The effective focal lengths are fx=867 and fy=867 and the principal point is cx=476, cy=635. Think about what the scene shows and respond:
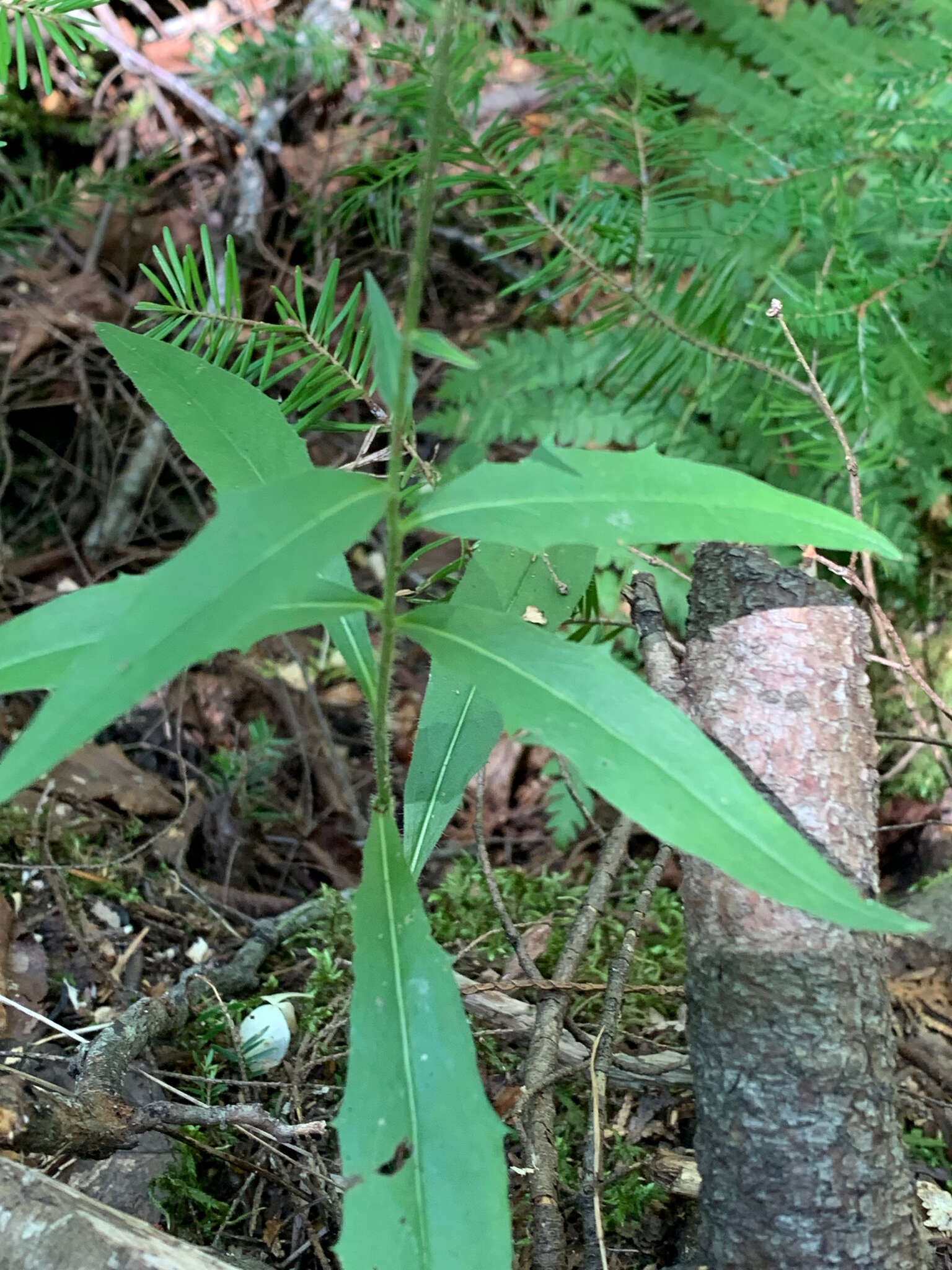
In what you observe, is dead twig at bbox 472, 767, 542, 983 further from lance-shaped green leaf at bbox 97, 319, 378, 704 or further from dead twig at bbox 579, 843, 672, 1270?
lance-shaped green leaf at bbox 97, 319, 378, 704

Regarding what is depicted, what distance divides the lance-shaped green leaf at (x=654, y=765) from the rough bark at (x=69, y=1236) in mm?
697

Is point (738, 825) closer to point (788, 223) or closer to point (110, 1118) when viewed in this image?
point (110, 1118)

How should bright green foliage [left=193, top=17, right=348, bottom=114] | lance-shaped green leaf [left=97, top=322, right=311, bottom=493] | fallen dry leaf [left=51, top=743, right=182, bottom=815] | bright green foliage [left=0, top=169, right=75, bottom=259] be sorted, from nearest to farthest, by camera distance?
lance-shaped green leaf [left=97, top=322, right=311, bottom=493], fallen dry leaf [left=51, top=743, right=182, bottom=815], bright green foliage [left=0, top=169, right=75, bottom=259], bright green foliage [left=193, top=17, right=348, bottom=114]

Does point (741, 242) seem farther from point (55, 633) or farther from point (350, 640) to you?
point (55, 633)

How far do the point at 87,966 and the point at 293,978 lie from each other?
40cm

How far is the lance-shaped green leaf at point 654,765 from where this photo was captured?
83cm

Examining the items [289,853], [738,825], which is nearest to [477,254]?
[289,853]

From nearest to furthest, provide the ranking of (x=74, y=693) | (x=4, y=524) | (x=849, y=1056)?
1. (x=74, y=693)
2. (x=849, y=1056)
3. (x=4, y=524)

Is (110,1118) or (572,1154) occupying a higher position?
(110,1118)

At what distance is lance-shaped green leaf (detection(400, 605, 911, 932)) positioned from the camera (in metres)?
0.83

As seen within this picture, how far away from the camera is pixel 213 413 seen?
124 centimetres

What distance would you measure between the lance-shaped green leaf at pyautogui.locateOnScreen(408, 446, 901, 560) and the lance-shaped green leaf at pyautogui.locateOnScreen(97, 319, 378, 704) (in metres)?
0.35

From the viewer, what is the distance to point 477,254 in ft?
10.8

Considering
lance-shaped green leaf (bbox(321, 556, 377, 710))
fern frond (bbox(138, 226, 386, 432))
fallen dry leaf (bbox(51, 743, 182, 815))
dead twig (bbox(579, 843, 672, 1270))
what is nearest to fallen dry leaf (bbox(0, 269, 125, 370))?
fallen dry leaf (bbox(51, 743, 182, 815))
